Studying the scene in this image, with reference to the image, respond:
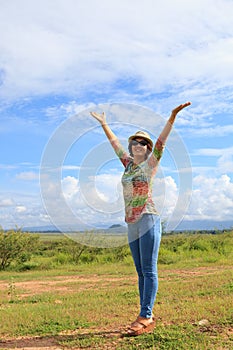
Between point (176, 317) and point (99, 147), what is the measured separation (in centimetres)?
249

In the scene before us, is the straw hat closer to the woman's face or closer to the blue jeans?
the woman's face

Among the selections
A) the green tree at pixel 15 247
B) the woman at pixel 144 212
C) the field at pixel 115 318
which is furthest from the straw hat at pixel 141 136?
the green tree at pixel 15 247

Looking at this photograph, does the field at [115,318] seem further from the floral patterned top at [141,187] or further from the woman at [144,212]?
the floral patterned top at [141,187]

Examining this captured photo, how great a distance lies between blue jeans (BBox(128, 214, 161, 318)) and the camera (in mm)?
4812

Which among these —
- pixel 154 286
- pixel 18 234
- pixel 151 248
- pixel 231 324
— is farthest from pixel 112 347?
pixel 18 234

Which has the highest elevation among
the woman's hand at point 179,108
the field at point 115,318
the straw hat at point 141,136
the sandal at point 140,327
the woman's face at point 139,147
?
the woman's hand at point 179,108

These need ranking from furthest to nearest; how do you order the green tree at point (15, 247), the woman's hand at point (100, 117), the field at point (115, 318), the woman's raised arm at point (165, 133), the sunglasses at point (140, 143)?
the green tree at point (15, 247) → the woman's hand at point (100, 117) → the sunglasses at point (140, 143) → the field at point (115, 318) → the woman's raised arm at point (165, 133)

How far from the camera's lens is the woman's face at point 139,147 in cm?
498

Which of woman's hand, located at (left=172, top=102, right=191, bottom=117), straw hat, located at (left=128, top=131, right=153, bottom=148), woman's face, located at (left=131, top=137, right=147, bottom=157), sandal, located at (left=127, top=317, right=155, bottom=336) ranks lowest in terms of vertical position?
sandal, located at (left=127, top=317, right=155, bottom=336)

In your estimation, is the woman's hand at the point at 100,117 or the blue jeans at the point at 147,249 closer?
the blue jeans at the point at 147,249

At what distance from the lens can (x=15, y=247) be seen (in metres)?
18.8

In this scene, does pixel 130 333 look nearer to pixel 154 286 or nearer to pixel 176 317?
pixel 154 286

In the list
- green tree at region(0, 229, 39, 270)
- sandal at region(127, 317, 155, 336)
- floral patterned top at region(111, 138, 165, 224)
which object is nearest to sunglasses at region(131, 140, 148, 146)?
floral patterned top at region(111, 138, 165, 224)

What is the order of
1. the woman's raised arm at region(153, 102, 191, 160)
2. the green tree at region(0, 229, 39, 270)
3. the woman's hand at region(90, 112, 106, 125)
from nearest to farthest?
the woman's raised arm at region(153, 102, 191, 160)
the woman's hand at region(90, 112, 106, 125)
the green tree at region(0, 229, 39, 270)
